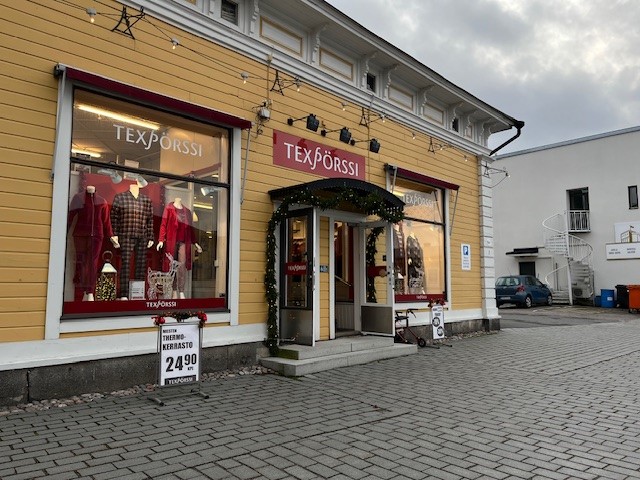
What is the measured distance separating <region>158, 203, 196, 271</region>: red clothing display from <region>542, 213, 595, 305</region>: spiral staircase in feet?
77.6

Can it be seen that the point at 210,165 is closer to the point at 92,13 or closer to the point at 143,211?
the point at 143,211

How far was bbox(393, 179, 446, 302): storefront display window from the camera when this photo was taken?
10930mm

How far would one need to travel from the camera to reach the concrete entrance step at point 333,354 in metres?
7.28

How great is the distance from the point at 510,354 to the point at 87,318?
7.60m

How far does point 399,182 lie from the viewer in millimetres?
11102

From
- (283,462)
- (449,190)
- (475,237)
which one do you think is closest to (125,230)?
(283,462)

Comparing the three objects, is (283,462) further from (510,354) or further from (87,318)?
(510,354)

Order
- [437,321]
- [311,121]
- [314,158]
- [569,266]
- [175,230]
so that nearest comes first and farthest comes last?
[175,230]
[311,121]
[314,158]
[437,321]
[569,266]

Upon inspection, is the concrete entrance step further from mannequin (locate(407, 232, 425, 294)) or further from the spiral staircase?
the spiral staircase

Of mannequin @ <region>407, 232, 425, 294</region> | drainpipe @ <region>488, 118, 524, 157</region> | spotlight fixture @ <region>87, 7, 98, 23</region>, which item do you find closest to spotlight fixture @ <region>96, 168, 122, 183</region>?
Result: spotlight fixture @ <region>87, 7, 98, 23</region>

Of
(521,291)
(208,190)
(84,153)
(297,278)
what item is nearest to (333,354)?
(297,278)

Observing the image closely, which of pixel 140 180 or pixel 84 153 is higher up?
pixel 84 153

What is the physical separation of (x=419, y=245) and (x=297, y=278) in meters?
4.55

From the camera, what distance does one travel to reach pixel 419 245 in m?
11.6
